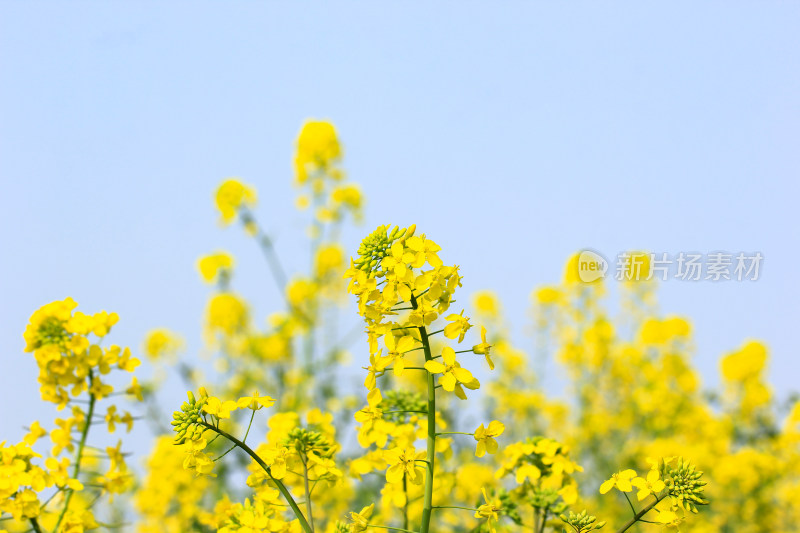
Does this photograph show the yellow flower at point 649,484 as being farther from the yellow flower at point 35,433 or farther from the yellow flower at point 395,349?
the yellow flower at point 35,433

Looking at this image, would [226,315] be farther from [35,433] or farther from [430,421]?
[430,421]

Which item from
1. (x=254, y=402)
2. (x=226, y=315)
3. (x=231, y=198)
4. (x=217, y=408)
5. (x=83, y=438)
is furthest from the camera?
(x=226, y=315)

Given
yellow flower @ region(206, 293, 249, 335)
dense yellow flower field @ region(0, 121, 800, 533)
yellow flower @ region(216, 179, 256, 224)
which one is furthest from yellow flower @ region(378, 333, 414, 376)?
yellow flower @ region(206, 293, 249, 335)

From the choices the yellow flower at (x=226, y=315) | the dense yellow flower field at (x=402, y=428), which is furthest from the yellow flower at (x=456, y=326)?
the yellow flower at (x=226, y=315)

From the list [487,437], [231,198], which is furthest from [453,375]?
[231,198]

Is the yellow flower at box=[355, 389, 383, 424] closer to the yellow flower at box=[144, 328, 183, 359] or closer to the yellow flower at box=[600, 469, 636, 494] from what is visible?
the yellow flower at box=[600, 469, 636, 494]

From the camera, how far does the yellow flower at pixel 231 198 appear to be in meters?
5.61

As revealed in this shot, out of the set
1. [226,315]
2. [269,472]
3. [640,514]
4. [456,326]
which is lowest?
[640,514]

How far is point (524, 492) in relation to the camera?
245cm

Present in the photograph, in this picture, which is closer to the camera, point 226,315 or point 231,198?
point 231,198

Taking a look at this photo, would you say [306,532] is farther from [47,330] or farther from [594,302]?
[594,302]

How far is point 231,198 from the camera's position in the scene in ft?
18.4

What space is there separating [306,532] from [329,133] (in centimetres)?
458

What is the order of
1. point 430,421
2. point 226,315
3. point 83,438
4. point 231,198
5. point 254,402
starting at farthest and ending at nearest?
point 226,315 → point 231,198 → point 83,438 → point 254,402 → point 430,421
